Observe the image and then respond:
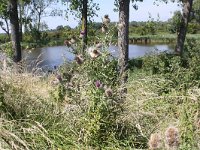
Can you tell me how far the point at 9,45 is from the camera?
48.7 ft

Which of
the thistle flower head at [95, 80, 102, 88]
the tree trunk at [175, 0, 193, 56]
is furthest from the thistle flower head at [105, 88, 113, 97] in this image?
the tree trunk at [175, 0, 193, 56]

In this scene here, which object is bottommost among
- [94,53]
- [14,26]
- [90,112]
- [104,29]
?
[90,112]

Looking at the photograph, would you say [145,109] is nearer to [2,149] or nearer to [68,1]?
[2,149]

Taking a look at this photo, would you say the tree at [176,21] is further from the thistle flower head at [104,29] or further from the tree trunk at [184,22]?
the thistle flower head at [104,29]

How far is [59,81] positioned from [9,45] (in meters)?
9.34

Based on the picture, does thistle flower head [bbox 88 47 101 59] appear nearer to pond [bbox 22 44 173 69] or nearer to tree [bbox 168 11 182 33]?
pond [bbox 22 44 173 69]

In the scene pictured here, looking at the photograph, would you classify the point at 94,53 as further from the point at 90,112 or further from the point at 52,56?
the point at 52,56

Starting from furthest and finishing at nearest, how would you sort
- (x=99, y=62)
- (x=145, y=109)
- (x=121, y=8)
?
1. (x=121, y=8)
2. (x=145, y=109)
3. (x=99, y=62)

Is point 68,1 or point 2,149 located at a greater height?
point 68,1

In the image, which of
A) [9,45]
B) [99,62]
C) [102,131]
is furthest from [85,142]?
[9,45]

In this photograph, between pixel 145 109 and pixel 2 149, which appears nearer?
pixel 2 149

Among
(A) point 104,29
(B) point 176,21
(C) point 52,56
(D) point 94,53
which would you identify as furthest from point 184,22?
(C) point 52,56

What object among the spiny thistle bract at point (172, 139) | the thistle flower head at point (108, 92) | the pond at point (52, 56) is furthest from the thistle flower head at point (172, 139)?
the pond at point (52, 56)

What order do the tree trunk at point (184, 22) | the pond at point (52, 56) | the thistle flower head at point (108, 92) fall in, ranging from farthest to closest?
the tree trunk at point (184, 22) → the pond at point (52, 56) → the thistle flower head at point (108, 92)
